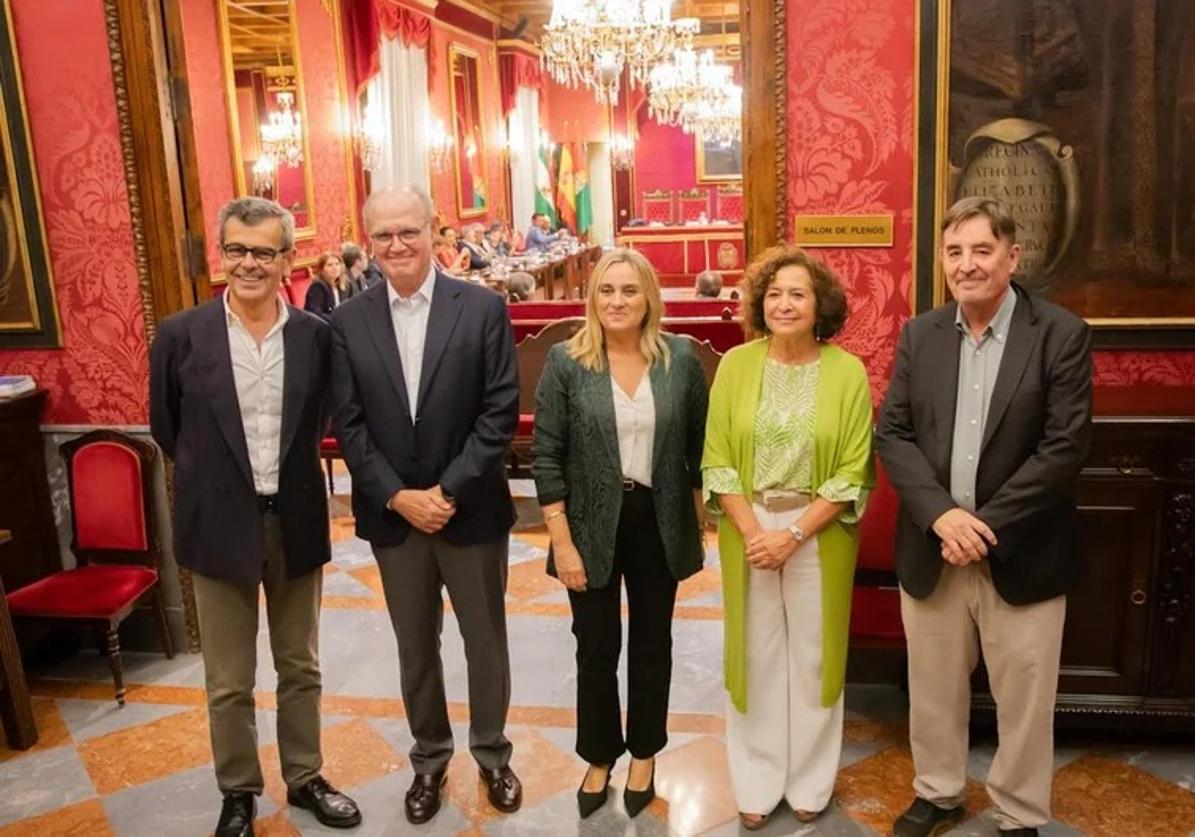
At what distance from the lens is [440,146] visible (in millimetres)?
12344

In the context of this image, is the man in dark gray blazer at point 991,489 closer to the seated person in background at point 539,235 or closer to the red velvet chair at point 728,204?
the seated person in background at point 539,235

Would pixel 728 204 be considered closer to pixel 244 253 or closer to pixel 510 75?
pixel 510 75

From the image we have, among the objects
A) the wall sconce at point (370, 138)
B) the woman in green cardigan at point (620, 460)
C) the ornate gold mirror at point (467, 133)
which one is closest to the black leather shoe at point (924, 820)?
the woman in green cardigan at point (620, 460)

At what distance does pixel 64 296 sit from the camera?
391 centimetres

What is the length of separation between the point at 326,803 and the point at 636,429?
138 cm

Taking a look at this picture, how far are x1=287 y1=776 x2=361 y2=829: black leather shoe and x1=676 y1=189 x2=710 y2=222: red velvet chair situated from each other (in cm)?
1635

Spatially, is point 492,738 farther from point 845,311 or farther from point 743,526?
point 845,311

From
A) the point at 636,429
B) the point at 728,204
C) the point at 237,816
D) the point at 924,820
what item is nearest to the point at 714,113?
the point at 728,204

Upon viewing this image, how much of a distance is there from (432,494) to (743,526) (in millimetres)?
798

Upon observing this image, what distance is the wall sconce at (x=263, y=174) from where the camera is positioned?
8328mm

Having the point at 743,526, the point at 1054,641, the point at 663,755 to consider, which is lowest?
the point at 663,755

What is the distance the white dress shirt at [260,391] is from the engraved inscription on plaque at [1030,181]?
6.79ft

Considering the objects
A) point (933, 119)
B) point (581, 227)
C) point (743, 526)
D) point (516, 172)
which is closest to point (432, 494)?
point (743, 526)

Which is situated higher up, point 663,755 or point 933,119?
point 933,119
